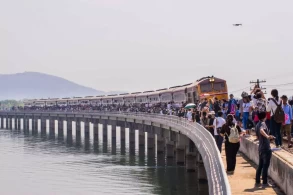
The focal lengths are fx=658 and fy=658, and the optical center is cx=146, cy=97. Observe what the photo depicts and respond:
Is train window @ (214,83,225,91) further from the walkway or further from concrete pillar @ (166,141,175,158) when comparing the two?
the walkway

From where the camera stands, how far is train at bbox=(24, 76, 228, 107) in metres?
56.0

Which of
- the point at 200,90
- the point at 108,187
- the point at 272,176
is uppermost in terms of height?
the point at 200,90

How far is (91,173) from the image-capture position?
52594 mm

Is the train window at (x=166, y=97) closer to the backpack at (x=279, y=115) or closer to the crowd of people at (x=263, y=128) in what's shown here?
the crowd of people at (x=263, y=128)

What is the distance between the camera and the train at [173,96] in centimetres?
5600

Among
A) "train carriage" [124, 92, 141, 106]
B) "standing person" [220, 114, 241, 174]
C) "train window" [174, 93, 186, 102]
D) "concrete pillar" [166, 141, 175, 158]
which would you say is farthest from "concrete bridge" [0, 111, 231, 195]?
"train carriage" [124, 92, 141, 106]

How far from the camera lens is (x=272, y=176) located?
17.6 metres

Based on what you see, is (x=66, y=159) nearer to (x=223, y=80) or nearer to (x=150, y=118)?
(x=150, y=118)

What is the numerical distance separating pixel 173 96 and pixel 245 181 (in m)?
55.3

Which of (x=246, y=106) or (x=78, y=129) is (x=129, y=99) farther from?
(x=246, y=106)

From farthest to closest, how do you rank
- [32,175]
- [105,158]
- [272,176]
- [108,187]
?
[105,158] < [32,175] < [108,187] < [272,176]

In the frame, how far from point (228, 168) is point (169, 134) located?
36018 millimetres

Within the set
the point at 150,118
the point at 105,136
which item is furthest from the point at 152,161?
the point at 105,136

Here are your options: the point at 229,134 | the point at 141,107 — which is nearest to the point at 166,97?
the point at 141,107
